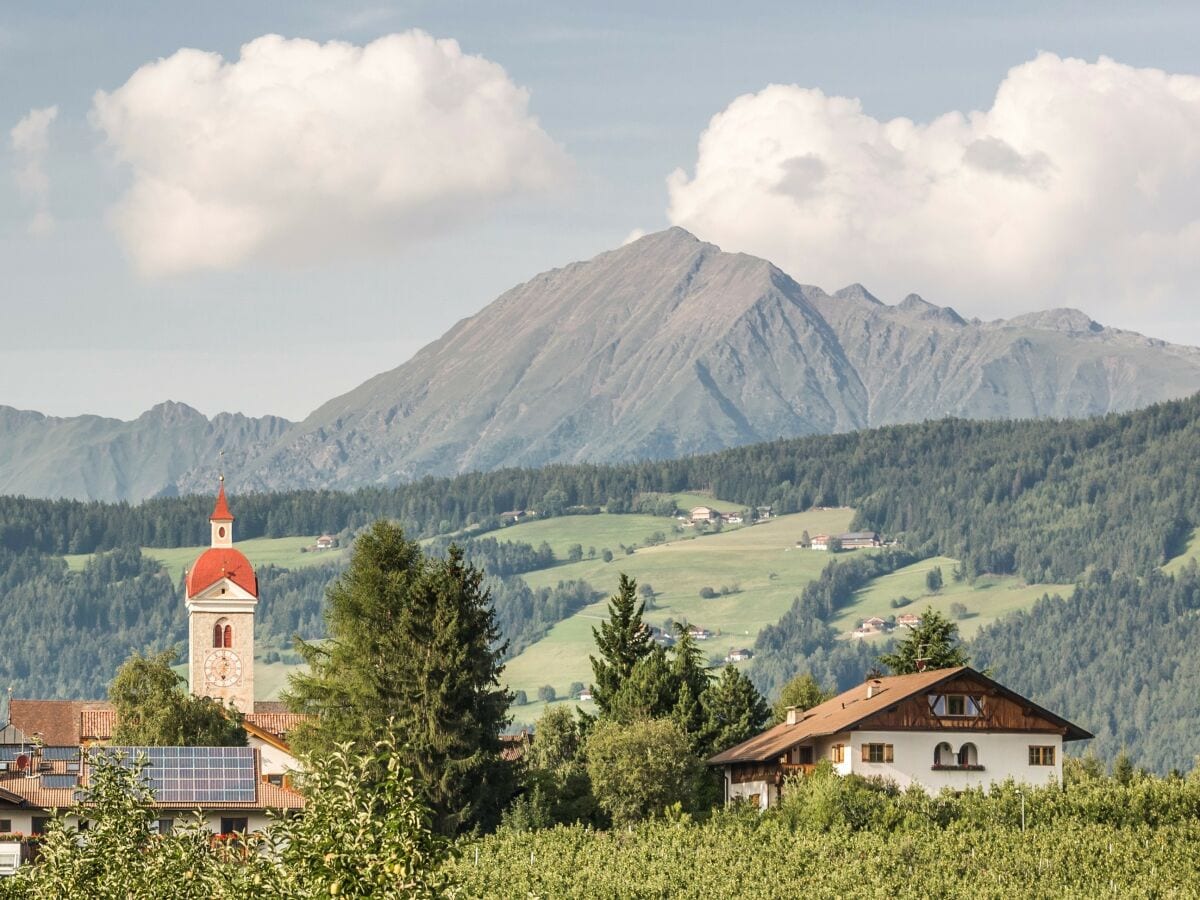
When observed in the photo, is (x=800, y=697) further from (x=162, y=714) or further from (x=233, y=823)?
(x=233, y=823)

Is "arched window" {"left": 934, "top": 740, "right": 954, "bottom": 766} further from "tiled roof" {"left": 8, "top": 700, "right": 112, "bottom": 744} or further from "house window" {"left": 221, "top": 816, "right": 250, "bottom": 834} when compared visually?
"tiled roof" {"left": 8, "top": 700, "right": 112, "bottom": 744}

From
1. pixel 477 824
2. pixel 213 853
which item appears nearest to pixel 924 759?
pixel 477 824

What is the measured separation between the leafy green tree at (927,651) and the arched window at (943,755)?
1761cm

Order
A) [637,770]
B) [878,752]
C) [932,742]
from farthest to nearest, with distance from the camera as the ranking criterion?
[932,742] → [878,752] → [637,770]

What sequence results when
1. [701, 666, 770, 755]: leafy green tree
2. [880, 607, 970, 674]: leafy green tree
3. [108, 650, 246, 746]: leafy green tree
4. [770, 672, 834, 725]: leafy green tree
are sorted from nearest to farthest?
[108, 650, 246, 746]: leafy green tree, [701, 666, 770, 755]: leafy green tree, [880, 607, 970, 674]: leafy green tree, [770, 672, 834, 725]: leafy green tree

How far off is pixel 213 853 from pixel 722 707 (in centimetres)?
7817

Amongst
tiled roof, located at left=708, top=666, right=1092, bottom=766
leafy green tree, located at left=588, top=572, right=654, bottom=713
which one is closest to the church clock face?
leafy green tree, located at left=588, top=572, right=654, bottom=713

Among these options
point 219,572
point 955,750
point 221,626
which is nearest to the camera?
point 955,750

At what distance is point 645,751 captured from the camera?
94.4m

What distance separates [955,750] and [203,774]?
3307cm

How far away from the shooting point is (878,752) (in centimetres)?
9944

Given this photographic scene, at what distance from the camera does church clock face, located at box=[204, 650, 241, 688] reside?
162 metres

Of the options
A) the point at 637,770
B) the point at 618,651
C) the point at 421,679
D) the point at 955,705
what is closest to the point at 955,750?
the point at 955,705

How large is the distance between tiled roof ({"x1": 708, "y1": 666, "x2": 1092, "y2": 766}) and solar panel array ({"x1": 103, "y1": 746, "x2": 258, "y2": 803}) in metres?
22.8
